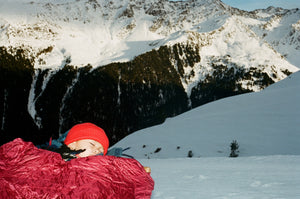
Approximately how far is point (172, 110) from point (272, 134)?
122 metres

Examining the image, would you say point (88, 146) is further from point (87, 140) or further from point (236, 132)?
point (236, 132)

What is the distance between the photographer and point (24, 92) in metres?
145

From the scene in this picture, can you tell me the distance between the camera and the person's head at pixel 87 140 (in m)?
2.76

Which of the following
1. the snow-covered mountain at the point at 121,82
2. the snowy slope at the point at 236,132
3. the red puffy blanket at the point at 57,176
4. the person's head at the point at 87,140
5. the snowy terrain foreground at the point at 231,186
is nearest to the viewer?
the red puffy blanket at the point at 57,176

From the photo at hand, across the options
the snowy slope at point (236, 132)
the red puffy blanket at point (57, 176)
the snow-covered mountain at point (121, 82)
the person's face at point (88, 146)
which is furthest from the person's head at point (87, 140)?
the snow-covered mountain at point (121, 82)

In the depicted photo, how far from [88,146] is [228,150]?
1629cm

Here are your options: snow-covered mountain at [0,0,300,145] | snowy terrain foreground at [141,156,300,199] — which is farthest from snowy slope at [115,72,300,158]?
snow-covered mountain at [0,0,300,145]

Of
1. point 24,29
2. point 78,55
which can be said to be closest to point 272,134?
point 78,55

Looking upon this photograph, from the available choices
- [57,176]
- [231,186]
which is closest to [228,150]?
[231,186]

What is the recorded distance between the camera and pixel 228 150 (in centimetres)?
1761

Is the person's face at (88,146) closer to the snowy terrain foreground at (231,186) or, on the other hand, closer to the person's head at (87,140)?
the person's head at (87,140)

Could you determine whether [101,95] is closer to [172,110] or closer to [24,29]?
[172,110]

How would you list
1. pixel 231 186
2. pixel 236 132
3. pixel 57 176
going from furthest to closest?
pixel 236 132, pixel 231 186, pixel 57 176

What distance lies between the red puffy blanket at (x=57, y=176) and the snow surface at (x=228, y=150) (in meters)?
2.68
